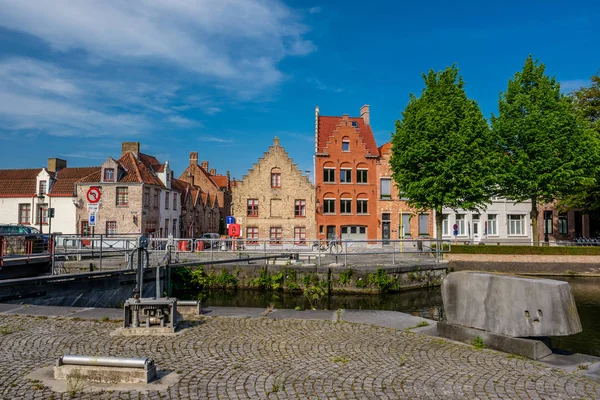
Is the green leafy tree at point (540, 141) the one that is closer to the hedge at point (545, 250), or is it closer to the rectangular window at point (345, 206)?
the hedge at point (545, 250)

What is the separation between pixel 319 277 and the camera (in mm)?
22391

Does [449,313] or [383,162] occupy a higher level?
[383,162]

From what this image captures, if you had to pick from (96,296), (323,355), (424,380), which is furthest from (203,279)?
(424,380)

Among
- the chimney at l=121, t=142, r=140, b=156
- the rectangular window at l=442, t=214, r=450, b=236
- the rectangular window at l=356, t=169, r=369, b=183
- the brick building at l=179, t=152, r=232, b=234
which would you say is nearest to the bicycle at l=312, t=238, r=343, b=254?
the rectangular window at l=356, t=169, r=369, b=183

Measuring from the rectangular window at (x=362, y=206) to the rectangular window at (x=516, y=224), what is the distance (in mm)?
16145

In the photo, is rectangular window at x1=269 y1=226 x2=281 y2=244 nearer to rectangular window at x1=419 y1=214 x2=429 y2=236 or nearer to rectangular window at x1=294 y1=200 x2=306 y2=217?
rectangular window at x1=294 y1=200 x2=306 y2=217

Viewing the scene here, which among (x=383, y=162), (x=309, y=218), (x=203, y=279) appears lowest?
(x=203, y=279)

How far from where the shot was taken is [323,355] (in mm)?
6742

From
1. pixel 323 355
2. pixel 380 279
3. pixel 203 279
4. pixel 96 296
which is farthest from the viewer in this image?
pixel 203 279

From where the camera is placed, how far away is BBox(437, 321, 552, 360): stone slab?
651cm

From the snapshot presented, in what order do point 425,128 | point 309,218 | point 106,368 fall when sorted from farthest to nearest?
point 309,218, point 425,128, point 106,368

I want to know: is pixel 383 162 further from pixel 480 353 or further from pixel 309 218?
pixel 480 353

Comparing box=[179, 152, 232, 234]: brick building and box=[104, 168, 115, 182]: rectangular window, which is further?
box=[179, 152, 232, 234]: brick building

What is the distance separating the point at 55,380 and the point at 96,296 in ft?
38.1
